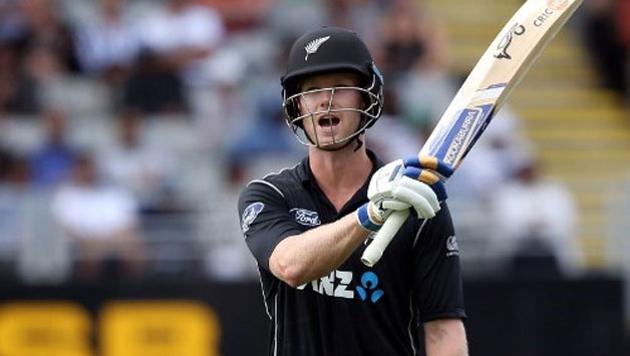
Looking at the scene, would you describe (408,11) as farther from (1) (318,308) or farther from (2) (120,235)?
(1) (318,308)

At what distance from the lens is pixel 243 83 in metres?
12.3

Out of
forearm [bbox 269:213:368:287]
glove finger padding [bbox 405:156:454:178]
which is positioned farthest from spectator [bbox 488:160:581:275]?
glove finger padding [bbox 405:156:454:178]

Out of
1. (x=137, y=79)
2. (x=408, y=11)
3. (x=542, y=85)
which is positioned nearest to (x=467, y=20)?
(x=542, y=85)

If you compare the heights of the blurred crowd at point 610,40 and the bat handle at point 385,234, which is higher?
the blurred crowd at point 610,40

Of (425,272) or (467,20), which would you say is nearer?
(425,272)

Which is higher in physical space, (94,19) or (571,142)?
(94,19)

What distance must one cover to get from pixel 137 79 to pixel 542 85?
458cm

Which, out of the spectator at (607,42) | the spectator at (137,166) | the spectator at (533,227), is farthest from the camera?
the spectator at (607,42)

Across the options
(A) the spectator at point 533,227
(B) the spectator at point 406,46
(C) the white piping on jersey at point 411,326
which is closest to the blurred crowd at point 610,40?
(B) the spectator at point 406,46

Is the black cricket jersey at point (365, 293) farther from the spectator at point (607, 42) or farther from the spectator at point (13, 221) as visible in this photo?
the spectator at point (607, 42)

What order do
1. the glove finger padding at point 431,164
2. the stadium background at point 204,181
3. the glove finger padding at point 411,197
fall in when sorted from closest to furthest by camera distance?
the glove finger padding at point 411,197 < the glove finger padding at point 431,164 < the stadium background at point 204,181

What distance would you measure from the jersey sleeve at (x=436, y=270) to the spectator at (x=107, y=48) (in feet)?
24.3

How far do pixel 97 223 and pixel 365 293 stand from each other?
236 inches

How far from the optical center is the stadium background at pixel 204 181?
10.0 m
